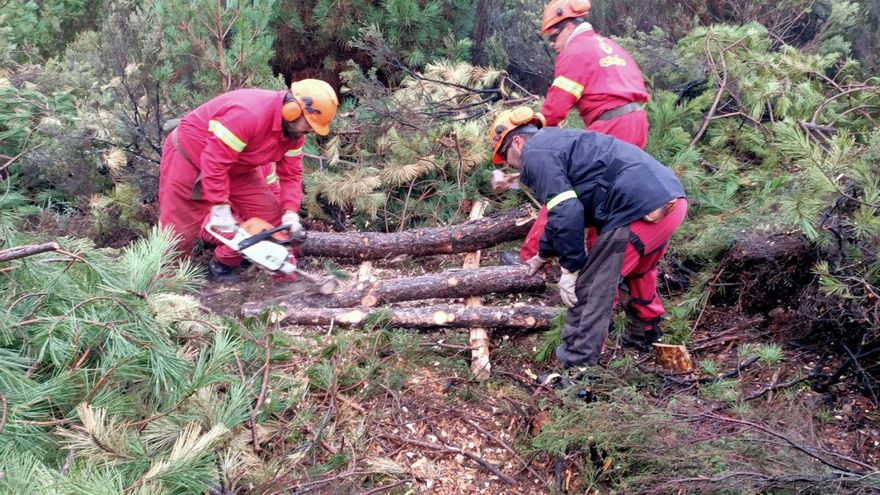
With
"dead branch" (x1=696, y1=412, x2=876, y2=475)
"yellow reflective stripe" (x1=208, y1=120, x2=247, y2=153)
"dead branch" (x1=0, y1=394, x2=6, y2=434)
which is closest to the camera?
"dead branch" (x1=0, y1=394, x2=6, y2=434)

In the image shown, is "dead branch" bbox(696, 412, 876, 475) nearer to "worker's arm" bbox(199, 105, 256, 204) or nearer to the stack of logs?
the stack of logs

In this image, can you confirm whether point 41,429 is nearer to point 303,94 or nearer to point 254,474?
point 254,474

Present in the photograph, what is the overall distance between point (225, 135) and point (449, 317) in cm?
175

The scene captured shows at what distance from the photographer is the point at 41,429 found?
214 cm

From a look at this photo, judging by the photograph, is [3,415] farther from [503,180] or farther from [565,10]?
[565,10]

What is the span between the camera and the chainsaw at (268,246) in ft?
13.7

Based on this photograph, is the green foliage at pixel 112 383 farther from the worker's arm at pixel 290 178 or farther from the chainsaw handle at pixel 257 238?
the worker's arm at pixel 290 178

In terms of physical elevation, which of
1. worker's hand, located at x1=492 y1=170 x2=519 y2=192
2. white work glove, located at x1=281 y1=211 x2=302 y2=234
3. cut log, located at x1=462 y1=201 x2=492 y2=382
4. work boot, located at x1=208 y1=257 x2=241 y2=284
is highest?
worker's hand, located at x1=492 y1=170 x2=519 y2=192

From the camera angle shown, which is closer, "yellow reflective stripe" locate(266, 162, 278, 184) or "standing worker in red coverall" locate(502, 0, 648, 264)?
"standing worker in red coverall" locate(502, 0, 648, 264)

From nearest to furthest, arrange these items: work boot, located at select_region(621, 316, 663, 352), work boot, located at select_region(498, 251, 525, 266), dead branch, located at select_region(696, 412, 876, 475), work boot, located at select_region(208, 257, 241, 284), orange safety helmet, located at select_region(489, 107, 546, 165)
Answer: dead branch, located at select_region(696, 412, 876, 475) < orange safety helmet, located at select_region(489, 107, 546, 165) < work boot, located at select_region(621, 316, 663, 352) < work boot, located at select_region(498, 251, 525, 266) < work boot, located at select_region(208, 257, 241, 284)

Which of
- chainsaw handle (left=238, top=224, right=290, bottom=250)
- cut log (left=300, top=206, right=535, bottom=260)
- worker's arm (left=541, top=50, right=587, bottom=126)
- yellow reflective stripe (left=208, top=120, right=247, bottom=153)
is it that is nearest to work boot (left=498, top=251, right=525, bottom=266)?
Result: cut log (left=300, top=206, right=535, bottom=260)

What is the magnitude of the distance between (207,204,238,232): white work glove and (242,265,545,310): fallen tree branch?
0.52 meters

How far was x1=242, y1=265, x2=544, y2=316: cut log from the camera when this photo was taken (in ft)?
14.4

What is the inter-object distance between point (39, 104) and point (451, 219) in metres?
3.38
